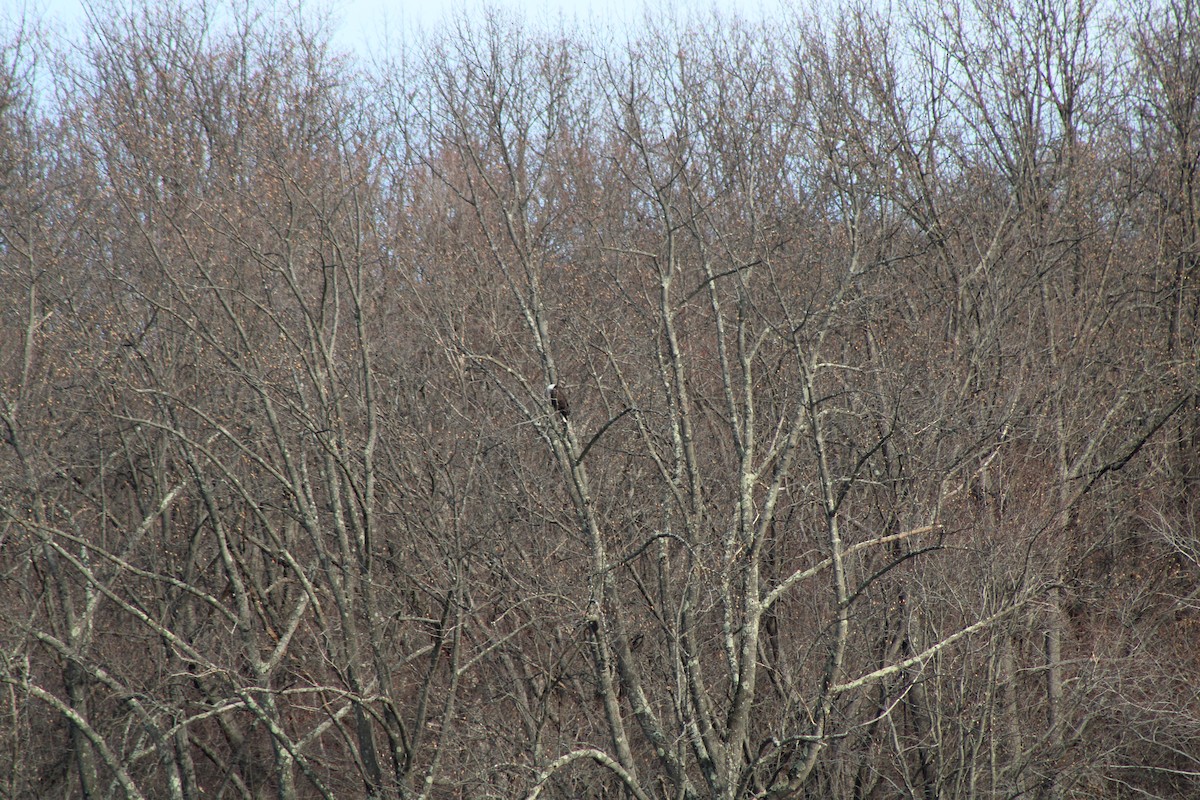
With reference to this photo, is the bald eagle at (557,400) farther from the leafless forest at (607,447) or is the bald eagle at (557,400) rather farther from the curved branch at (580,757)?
the curved branch at (580,757)

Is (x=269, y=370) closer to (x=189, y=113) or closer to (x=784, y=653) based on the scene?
(x=189, y=113)

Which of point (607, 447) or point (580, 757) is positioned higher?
point (607, 447)

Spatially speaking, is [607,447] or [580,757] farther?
[607,447]

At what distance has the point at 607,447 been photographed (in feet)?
36.2

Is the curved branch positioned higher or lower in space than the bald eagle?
→ lower

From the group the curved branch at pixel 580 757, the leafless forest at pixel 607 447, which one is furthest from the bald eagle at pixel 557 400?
the curved branch at pixel 580 757

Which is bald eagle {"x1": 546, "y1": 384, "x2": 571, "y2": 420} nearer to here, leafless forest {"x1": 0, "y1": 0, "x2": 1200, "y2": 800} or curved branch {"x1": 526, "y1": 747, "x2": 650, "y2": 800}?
leafless forest {"x1": 0, "y1": 0, "x2": 1200, "y2": 800}

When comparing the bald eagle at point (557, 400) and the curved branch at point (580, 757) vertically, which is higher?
the bald eagle at point (557, 400)

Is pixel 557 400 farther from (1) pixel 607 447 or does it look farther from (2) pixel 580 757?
(2) pixel 580 757

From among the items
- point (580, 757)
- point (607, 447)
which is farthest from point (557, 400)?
point (580, 757)

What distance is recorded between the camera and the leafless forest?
394 inches

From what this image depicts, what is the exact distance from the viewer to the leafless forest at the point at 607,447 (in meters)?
10.0

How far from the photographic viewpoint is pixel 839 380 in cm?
1234

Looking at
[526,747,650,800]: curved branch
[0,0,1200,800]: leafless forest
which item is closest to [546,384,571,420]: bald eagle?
[0,0,1200,800]: leafless forest
